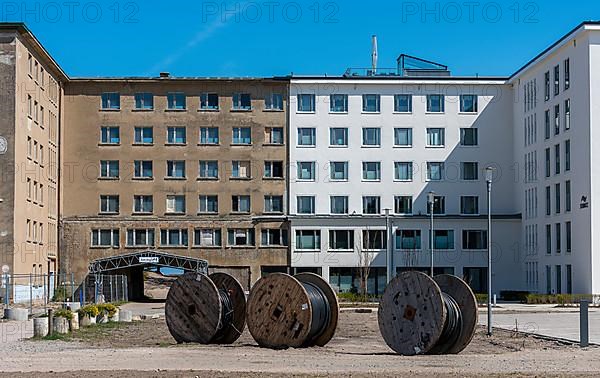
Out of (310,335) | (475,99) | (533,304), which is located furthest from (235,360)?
(475,99)

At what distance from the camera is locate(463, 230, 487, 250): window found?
81250mm

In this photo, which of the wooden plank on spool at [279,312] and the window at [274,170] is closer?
the wooden plank on spool at [279,312]

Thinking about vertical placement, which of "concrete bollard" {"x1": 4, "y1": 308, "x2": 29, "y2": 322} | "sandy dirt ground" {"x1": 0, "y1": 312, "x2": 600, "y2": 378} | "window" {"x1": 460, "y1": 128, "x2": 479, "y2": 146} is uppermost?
"window" {"x1": 460, "y1": 128, "x2": 479, "y2": 146}

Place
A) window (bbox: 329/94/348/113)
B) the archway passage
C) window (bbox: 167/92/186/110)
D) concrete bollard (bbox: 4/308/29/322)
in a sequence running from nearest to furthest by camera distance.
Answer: concrete bollard (bbox: 4/308/29/322), the archway passage, window (bbox: 167/92/186/110), window (bbox: 329/94/348/113)

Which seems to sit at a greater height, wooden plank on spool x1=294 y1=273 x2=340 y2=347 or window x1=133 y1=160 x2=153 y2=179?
window x1=133 y1=160 x2=153 y2=179

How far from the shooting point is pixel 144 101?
3184 inches

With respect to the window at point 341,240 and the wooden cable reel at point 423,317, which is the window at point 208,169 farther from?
the wooden cable reel at point 423,317

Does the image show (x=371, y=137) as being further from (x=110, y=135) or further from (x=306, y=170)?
(x=110, y=135)

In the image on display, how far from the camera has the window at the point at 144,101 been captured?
265 feet

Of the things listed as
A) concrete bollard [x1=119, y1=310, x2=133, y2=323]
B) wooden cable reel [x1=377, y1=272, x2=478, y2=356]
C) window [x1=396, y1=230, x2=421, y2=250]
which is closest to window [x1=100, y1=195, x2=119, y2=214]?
window [x1=396, y1=230, x2=421, y2=250]

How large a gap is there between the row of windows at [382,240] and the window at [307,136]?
7268 millimetres

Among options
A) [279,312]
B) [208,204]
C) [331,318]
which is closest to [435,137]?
[208,204]

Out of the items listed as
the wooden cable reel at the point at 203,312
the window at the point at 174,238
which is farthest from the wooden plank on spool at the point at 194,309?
the window at the point at 174,238

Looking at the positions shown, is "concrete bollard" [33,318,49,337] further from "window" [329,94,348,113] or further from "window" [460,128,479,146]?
"window" [460,128,479,146]
